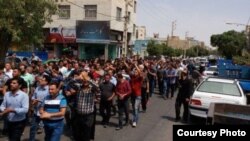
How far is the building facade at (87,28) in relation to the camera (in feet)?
127

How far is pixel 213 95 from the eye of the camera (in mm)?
11961

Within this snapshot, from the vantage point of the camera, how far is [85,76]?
838 centimetres

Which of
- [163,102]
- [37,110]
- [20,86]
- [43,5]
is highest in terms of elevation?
[43,5]

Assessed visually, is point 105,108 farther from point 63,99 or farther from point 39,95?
point 63,99

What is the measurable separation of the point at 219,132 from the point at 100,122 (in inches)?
321

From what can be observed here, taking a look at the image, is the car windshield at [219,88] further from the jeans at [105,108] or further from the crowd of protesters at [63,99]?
the jeans at [105,108]

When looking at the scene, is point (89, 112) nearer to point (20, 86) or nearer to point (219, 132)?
point (20, 86)

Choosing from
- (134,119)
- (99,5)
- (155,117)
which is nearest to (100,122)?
(134,119)

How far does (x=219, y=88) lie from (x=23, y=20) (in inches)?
338

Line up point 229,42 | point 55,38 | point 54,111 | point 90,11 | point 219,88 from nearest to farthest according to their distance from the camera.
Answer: point 54,111
point 219,88
point 55,38
point 90,11
point 229,42

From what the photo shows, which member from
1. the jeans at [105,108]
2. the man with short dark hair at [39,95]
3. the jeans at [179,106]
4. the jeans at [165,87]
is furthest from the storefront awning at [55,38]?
the man with short dark hair at [39,95]

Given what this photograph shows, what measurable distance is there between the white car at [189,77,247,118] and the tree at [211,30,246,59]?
6674 centimetres

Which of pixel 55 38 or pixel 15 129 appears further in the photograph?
pixel 55 38

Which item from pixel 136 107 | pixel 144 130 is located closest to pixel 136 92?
pixel 136 107
